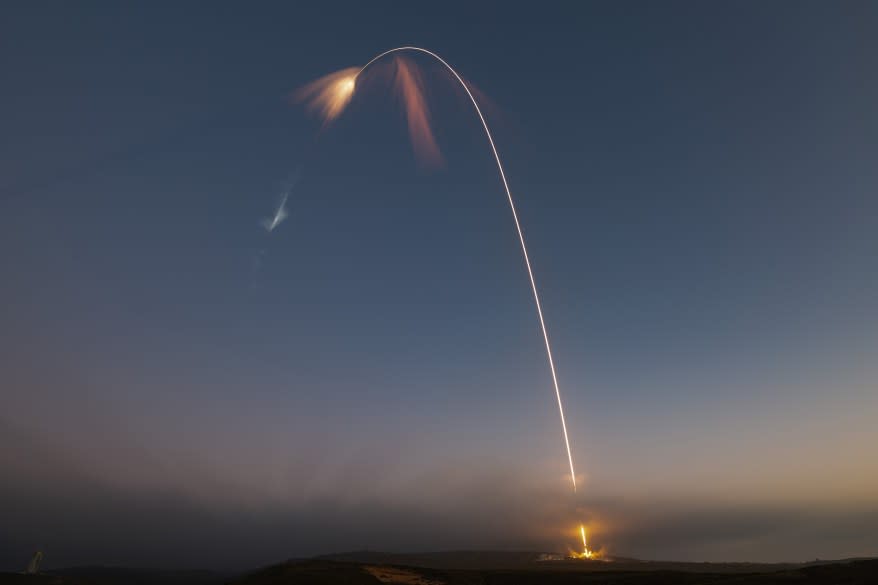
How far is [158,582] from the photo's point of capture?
151 metres

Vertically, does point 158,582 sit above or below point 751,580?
below

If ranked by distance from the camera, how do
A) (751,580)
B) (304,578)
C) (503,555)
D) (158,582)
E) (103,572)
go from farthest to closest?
(503,555) < (103,572) < (158,582) < (304,578) < (751,580)

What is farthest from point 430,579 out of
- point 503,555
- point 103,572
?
point 103,572

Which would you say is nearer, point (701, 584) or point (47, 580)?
point (701, 584)

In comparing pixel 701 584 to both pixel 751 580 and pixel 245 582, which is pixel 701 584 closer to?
pixel 751 580

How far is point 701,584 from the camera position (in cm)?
5456

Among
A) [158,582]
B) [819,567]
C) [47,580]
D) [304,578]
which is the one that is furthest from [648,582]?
[158,582]

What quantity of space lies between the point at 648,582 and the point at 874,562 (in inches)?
909

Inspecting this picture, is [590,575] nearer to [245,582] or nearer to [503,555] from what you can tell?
[245,582]

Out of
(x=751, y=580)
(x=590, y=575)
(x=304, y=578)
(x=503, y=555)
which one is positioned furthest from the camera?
(x=503, y=555)

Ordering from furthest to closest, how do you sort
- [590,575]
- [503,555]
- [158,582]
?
[503,555] → [158,582] → [590,575]

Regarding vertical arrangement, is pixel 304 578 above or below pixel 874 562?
below

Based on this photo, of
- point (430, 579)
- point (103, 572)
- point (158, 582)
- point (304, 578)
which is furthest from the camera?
point (103, 572)

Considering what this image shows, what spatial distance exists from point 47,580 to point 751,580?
75246mm
